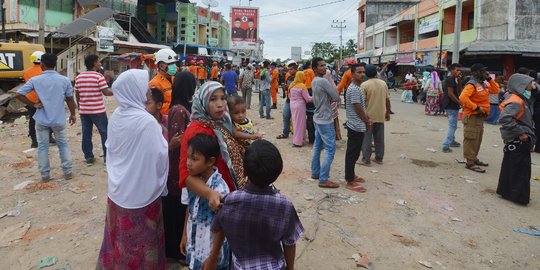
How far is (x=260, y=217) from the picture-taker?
179 cm

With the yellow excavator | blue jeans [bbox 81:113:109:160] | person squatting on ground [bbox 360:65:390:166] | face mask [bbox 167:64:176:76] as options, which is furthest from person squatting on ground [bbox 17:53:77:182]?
the yellow excavator

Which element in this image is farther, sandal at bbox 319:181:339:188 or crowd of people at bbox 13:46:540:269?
sandal at bbox 319:181:339:188

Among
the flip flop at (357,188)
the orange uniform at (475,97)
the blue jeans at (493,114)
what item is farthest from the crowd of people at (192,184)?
the blue jeans at (493,114)

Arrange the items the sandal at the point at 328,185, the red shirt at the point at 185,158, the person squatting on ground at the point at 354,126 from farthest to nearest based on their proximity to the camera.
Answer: the sandal at the point at 328,185, the person squatting on ground at the point at 354,126, the red shirt at the point at 185,158

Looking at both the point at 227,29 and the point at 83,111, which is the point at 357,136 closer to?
the point at 83,111

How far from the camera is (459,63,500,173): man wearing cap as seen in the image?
5.87m

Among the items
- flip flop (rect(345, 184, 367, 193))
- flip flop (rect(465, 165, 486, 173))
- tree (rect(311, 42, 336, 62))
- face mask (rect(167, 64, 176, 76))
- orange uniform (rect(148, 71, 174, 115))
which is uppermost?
tree (rect(311, 42, 336, 62))

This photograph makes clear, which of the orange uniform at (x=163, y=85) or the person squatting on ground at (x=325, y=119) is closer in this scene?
the orange uniform at (x=163, y=85)

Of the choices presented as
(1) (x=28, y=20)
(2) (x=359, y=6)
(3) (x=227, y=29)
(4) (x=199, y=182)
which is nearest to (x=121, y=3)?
(1) (x=28, y=20)

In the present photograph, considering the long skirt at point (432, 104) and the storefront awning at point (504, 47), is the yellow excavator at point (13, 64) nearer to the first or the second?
the long skirt at point (432, 104)

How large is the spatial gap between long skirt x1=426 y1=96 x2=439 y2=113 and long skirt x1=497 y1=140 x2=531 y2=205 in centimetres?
864

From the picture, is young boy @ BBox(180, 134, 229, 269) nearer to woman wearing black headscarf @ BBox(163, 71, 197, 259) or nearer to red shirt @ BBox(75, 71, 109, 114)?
woman wearing black headscarf @ BBox(163, 71, 197, 259)

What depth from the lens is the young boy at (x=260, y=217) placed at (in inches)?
70.6

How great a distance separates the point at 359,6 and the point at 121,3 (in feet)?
82.5
